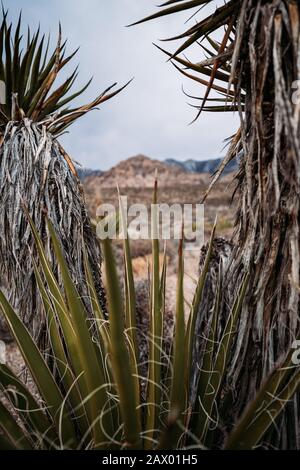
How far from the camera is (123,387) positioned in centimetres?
149

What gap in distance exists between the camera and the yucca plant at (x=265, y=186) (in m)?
1.98

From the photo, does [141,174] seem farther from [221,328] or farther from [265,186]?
[265,186]

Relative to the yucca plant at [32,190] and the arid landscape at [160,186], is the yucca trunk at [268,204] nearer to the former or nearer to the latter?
the yucca plant at [32,190]

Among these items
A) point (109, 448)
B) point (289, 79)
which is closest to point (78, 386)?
point (109, 448)

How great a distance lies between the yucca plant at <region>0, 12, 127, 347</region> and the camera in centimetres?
335

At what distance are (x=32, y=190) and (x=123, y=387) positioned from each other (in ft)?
7.26

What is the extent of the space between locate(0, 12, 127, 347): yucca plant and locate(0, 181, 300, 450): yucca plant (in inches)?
25.5

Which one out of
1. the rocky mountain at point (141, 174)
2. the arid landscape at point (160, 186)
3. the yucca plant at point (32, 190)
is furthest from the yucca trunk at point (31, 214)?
the rocky mountain at point (141, 174)

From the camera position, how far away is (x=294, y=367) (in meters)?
1.97

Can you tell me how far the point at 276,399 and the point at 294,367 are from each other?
17 centimetres

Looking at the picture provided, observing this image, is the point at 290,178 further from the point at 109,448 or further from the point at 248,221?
the point at 109,448

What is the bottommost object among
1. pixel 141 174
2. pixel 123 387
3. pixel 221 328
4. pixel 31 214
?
pixel 221 328

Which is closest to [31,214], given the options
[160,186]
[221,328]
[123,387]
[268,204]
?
[221,328]

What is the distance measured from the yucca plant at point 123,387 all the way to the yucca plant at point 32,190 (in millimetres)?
647
